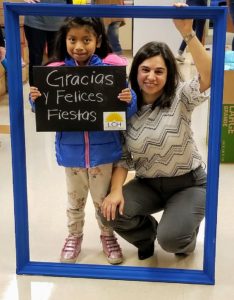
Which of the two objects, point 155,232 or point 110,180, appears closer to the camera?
point 110,180


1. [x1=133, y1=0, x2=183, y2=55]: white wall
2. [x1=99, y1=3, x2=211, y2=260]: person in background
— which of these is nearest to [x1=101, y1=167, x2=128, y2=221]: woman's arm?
[x1=99, y1=3, x2=211, y2=260]: person in background

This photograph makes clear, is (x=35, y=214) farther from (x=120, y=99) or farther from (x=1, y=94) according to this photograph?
(x=1, y=94)

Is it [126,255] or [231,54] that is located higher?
[231,54]

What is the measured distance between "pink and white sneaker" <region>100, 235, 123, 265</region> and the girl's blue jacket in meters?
0.35

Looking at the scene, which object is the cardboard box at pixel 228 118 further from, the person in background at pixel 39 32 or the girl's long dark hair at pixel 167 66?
the person in background at pixel 39 32

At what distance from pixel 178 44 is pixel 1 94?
2.15m

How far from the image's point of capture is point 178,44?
540 cm

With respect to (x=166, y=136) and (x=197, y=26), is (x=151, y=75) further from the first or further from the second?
(x=197, y=26)

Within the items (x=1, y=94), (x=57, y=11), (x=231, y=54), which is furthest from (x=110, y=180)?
(x=1, y=94)

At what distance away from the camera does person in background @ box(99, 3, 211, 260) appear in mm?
1616

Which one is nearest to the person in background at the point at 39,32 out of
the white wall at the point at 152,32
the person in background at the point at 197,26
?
the person in background at the point at 197,26

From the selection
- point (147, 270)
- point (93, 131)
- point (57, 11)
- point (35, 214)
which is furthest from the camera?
point (35, 214)

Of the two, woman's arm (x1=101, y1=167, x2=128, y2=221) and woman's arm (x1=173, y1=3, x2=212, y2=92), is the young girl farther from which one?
woman's arm (x1=173, y1=3, x2=212, y2=92)

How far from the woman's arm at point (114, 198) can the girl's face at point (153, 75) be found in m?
0.29
